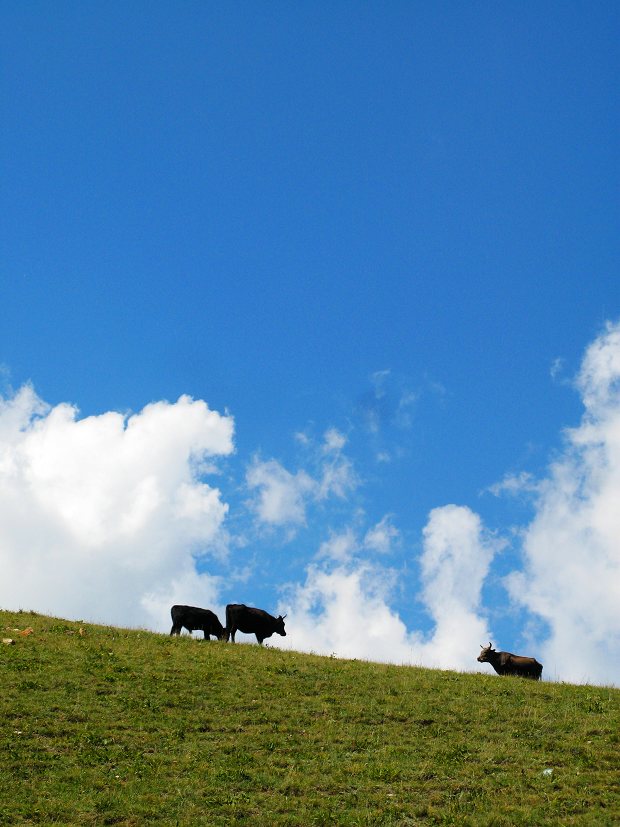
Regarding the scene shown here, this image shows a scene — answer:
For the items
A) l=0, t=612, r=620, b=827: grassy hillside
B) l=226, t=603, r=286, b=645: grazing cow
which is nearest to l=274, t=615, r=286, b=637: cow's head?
l=226, t=603, r=286, b=645: grazing cow

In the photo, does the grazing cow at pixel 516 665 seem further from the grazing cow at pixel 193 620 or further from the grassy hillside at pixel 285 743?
the grazing cow at pixel 193 620

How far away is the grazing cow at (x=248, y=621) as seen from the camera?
128 feet

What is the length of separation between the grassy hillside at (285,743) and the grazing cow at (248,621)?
7829 mm

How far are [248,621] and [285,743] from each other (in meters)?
17.0

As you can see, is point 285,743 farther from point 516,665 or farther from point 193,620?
point 516,665

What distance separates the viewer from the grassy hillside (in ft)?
62.0

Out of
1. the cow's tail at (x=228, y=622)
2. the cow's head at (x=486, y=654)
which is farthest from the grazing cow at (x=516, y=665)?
the cow's tail at (x=228, y=622)

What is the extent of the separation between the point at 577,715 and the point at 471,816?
865 centimetres

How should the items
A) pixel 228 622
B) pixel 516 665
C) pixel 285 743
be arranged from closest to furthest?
1. pixel 285 743
2. pixel 516 665
3. pixel 228 622

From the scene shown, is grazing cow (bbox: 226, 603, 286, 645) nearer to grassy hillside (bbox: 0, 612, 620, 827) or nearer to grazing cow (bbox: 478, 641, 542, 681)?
grassy hillside (bbox: 0, 612, 620, 827)

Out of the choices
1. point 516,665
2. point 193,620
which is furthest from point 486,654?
point 193,620

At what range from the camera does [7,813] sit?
60.2 feet

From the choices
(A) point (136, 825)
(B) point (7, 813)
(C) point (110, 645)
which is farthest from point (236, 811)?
(C) point (110, 645)

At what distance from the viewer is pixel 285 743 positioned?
22656mm
